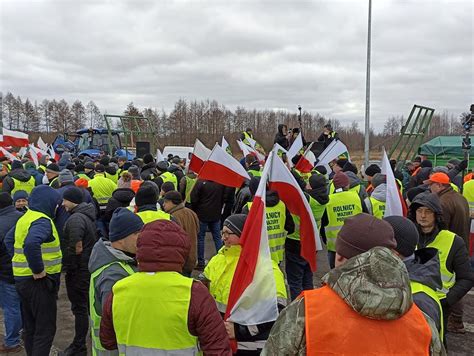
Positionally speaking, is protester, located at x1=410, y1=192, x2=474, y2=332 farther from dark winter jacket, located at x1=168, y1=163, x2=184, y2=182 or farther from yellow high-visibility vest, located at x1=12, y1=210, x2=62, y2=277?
dark winter jacket, located at x1=168, y1=163, x2=184, y2=182

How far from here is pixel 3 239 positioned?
4.73 meters

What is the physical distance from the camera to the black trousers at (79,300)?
181 inches

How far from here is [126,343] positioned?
2.24m

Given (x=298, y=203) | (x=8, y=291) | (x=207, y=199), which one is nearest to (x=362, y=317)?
(x=298, y=203)

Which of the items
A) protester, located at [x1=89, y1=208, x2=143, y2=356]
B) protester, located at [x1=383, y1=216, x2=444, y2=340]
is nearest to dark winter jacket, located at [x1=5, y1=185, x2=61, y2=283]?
protester, located at [x1=89, y1=208, x2=143, y2=356]

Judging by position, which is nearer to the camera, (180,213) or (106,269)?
(106,269)

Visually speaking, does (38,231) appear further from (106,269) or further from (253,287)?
(253,287)

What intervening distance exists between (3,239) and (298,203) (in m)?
3.31

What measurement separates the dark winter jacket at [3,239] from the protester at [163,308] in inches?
121

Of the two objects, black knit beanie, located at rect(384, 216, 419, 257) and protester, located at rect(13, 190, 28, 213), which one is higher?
black knit beanie, located at rect(384, 216, 419, 257)

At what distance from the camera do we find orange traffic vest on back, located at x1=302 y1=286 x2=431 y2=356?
158cm

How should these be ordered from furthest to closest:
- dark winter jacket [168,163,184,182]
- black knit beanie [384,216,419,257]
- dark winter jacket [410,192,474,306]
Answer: dark winter jacket [168,163,184,182], dark winter jacket [410,192,474,306], black knit beanie [384,216,419,257]

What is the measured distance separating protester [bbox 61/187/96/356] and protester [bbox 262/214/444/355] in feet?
11.3

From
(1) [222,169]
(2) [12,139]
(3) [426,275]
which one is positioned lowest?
(3) [426,275]
